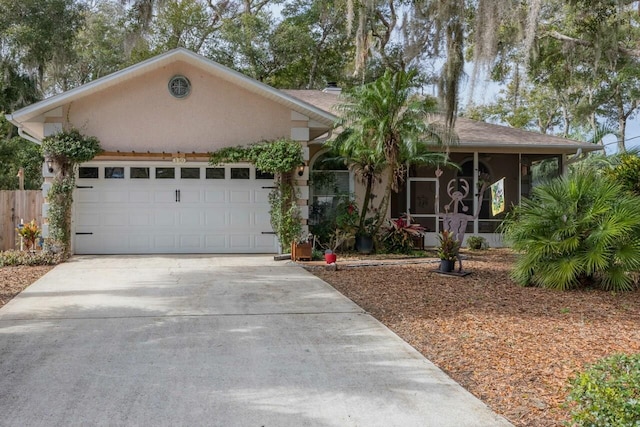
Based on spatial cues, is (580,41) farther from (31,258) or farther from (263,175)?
(31,258)

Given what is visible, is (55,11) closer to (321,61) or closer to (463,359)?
(321,61)

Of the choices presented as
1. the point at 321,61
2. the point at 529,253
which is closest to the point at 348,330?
the point at 529,253

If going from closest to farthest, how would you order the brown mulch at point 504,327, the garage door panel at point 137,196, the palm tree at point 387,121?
the brown mulch at point 504,327
the palm tree at point 387,121
the garage door panel at point 137,196

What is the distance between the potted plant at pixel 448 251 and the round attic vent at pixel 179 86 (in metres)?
5.97

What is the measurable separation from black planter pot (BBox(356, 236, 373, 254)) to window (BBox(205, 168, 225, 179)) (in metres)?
3.33

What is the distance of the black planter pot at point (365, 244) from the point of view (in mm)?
11914

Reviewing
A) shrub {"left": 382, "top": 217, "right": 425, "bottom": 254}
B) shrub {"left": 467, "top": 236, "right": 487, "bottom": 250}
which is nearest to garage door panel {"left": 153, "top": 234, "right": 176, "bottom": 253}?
shrub {"left": 382, "top": 217, "right": 425, "bottom": 254}

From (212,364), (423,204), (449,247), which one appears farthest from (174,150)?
(212,364)

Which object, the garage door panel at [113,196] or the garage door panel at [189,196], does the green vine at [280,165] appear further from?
the garage door panel at [113,196]

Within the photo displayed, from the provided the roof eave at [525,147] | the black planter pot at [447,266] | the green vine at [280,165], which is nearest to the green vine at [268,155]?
the green vine at [280,165]

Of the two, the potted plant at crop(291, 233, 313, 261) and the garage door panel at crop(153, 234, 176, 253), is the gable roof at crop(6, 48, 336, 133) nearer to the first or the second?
the potted plant at crop(291, 233, 313, 261)

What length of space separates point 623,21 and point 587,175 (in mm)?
8089

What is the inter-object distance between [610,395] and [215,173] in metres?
9.78

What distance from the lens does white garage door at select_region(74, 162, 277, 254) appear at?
→ 1131cm
